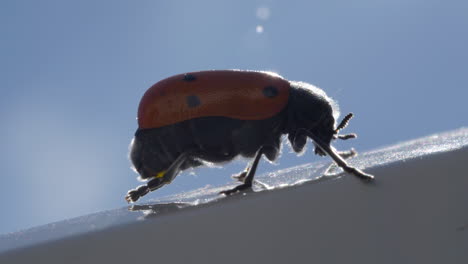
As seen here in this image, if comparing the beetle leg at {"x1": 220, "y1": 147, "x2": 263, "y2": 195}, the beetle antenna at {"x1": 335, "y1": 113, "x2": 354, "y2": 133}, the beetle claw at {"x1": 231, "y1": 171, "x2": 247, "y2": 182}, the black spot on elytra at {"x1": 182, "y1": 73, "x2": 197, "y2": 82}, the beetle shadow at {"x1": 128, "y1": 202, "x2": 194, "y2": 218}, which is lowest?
the beetle claw at {"x1": 231, "y1": 171, "x2": 247, "y2": 182}

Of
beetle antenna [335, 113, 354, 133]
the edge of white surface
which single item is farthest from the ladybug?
the edge of white surface

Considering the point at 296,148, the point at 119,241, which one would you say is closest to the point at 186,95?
the point at 296,148

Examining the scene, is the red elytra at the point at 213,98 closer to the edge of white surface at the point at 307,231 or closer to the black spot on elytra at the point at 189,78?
the black spot on elytra at the point at 189,78

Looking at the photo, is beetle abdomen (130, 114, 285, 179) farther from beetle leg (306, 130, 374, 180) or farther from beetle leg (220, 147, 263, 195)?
beetle leg (306, 130, 374, 180)

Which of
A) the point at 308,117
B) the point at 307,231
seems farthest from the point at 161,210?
the point at 308,117

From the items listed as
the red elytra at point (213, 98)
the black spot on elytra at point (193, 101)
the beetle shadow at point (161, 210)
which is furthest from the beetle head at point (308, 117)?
the beetle shadow at point (161, 210)

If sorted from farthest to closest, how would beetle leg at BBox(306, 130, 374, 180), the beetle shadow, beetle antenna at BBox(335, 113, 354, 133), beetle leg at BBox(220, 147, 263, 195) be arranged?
beetle antenna at BBox(335, 113, 354, 133) → beetle leg at BBox(220, 147, 263, 195) → the beetle shadow → beetle leg at BBox(306, 130, 374, 180)

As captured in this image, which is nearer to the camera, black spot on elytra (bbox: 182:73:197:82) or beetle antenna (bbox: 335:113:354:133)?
black spot on elytra (bbox: 182:73:197:82)

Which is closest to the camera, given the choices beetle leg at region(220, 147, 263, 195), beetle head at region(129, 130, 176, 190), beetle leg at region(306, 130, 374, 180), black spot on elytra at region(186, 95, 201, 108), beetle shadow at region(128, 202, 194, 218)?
beetle leg at region(306, 130, 374, 180)
